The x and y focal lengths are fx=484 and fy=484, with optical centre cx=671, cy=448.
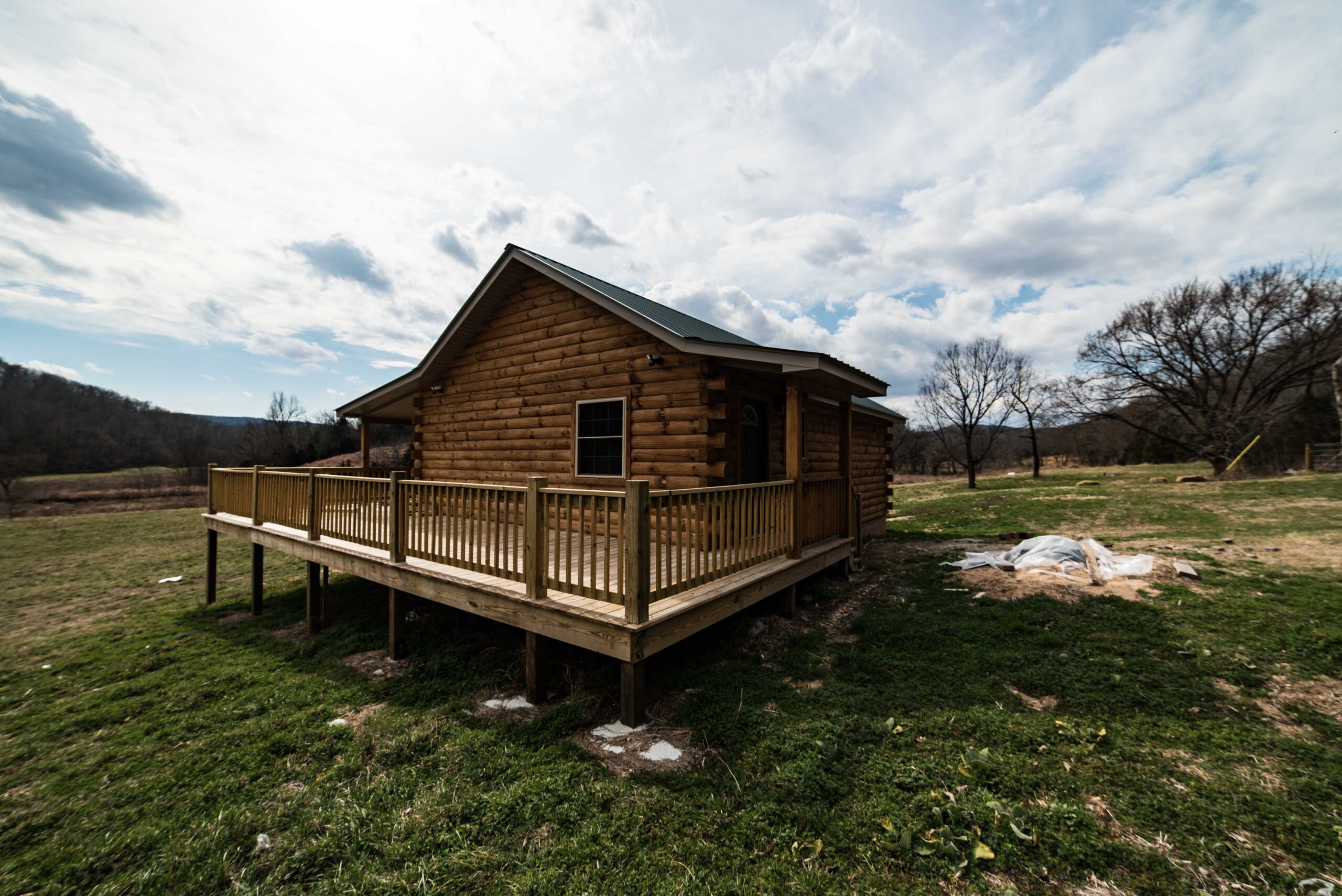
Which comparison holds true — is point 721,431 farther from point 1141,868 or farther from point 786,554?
point 1141,868

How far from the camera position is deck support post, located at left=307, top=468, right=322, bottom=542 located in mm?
7230

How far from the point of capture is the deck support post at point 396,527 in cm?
584

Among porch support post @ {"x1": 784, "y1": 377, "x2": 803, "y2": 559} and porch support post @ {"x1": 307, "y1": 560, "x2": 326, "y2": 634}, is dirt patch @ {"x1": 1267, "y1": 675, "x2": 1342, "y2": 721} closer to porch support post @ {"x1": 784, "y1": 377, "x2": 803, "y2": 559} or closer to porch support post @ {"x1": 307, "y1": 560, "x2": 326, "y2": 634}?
porch support post @ {"x1": 784, "y1": 377, "x2": 803, "y2": 559}

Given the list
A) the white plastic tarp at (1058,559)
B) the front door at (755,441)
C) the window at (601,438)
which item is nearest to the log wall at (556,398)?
the window at (601,438)

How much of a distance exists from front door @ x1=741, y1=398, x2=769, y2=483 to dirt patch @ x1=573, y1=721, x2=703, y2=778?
424cm

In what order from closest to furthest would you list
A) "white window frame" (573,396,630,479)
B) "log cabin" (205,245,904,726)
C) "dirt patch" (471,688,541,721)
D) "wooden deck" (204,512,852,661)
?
1. "wooden deck" (204,512,852,661)
2. "log cabin" (205,245,904,726)
3. "dirt patch" (471,688,541,721)
4. "white window frame" (573,396,630,479)

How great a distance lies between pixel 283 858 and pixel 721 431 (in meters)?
5.55

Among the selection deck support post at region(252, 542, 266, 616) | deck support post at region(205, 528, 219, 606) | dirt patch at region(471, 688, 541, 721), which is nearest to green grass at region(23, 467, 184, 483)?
deck support post at region(205, 528, 219, 606)

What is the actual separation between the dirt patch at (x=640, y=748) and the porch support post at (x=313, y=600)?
6.07 meters

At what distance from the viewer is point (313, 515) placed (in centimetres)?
725

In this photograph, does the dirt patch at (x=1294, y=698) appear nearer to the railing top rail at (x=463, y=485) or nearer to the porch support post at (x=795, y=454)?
the porch support post at (x=795, y=454)

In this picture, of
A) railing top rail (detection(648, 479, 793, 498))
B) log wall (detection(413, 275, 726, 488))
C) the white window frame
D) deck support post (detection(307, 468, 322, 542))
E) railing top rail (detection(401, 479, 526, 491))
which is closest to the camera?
railing top rail (detection(648, 479, 793, 498))

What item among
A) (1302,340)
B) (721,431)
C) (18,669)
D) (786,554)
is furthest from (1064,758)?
(1302,340)

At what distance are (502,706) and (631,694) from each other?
1550 millimetres
